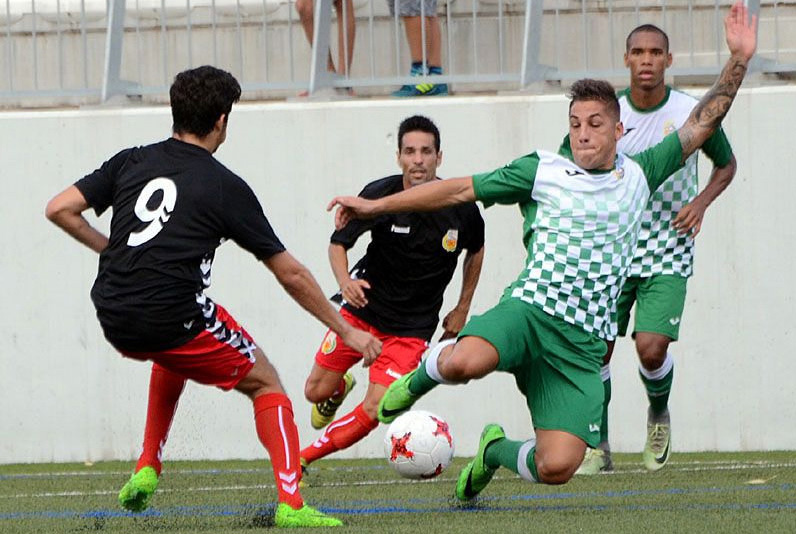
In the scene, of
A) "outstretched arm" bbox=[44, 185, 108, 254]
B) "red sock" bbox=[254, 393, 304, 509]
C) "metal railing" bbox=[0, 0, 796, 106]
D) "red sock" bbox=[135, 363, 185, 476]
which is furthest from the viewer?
"metal railing" bbox=[0, 0, 796, 106]

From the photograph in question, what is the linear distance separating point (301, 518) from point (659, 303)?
9.55 ft

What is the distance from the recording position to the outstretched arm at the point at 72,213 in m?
6.15

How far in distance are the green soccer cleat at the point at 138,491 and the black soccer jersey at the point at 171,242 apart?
1.84 ft

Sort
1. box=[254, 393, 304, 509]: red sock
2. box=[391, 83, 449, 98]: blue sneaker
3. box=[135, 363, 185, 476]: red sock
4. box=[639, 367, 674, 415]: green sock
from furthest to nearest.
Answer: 1. box=[391, 83, 449, 98]: blue sneaker
2. box=[639, 367, 674, 415]: green sock
3. box=[135, 363, 185, 476]: red sock
4. box=[254, 393, 304, 509]: red sock

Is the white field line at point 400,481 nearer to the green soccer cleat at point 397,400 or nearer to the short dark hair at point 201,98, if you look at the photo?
the green soccer cleat at point 397,400

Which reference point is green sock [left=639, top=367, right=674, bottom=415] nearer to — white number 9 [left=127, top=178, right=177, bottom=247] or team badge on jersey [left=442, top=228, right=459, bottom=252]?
team badge on jersey [left=442, top=228, right=459, bottom=252]

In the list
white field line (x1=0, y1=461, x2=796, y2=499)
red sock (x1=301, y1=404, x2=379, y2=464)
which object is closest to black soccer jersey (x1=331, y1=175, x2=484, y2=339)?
red sock (x1=301, y1=404, x2=379, y2=464)

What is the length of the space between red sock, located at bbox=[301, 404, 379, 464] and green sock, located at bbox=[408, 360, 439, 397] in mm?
1848

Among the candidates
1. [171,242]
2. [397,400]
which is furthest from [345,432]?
[171,242]

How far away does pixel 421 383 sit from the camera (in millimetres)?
6363

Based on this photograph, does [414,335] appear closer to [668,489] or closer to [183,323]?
[668,489]

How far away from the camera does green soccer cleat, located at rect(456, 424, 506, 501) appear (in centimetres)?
655

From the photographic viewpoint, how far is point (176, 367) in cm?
614

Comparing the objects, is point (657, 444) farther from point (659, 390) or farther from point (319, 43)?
point (319, 43)
